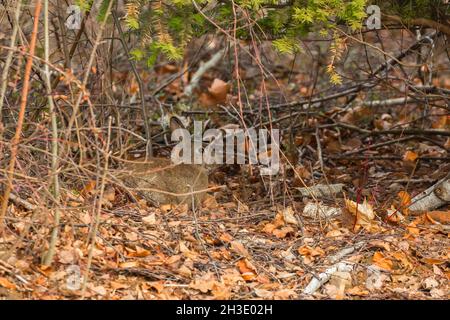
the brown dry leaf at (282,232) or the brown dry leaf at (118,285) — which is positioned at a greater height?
the brown dry leaf at (282,232)

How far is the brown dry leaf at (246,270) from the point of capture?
4.75m

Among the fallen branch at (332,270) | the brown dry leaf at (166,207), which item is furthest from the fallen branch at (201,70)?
the fallen branch at (332,270)

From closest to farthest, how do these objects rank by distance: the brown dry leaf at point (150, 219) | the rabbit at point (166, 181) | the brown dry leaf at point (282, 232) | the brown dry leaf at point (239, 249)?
1. the brown dry leaf at point (239, 249)
2. the brown dry leaf at point (150, 219)
3. the brown dry leaf at point (282, 232)
4. the rabbit at point (166, 181)

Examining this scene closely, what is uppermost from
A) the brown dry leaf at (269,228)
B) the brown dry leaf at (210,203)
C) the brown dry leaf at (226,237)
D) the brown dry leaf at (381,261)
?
the brown dry leaf at (210,203)

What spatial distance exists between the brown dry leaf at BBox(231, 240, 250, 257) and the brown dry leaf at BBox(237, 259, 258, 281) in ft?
0.26

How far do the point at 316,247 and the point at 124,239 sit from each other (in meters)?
1.31

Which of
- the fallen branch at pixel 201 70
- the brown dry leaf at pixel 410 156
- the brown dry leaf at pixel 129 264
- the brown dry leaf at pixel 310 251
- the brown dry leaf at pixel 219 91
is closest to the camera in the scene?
the brown dry leaf at pixel 129 264

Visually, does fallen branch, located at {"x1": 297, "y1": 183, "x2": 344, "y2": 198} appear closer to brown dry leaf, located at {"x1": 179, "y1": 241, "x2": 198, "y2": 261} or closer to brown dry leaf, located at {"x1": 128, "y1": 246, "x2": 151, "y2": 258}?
brown dry leaf, located at {"x1": 179, "y1": 241, "x2": 198, "y2": 261}

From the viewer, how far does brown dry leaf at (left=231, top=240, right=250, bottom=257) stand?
5031 millimetres

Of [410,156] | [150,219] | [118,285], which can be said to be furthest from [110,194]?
[410,156]

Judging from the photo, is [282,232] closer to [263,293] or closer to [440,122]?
[263,293]

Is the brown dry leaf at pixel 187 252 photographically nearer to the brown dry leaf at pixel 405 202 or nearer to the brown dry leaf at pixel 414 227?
the brown dry leaf at pixel 414 227

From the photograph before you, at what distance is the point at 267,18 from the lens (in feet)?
17.7

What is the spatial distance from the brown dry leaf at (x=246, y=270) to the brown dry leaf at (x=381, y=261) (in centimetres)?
86
